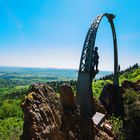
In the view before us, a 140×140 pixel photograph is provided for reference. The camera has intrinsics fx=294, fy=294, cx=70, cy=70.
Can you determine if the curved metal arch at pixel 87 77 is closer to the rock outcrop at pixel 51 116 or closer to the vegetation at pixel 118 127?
the vegetation at pixel 118 127

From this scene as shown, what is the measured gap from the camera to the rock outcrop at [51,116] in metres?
17.9

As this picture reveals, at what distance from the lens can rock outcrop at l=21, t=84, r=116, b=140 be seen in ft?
58.6

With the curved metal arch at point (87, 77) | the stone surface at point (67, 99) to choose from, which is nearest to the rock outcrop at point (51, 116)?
the stone surface at point (67, 99)

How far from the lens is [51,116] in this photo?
1959 cm

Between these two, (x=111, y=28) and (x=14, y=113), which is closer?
(x=111, y=28)

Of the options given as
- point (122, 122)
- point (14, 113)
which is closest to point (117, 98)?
point (122, 122)

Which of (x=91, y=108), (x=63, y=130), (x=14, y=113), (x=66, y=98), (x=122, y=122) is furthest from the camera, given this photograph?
(x=14, y=113)

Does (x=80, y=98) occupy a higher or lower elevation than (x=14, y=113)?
higher

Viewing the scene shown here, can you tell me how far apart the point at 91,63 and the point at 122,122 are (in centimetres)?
875

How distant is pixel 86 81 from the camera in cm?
3172

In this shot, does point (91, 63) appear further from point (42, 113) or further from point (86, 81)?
point (42, 113)

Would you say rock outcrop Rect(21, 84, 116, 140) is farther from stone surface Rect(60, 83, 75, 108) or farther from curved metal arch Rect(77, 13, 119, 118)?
curved metal arch Rect(77, 13, 119, 118)

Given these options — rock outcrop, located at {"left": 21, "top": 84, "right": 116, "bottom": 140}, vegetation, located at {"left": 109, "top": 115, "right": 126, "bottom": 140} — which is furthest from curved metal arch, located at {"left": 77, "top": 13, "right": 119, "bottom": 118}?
rock outcrop, located at {"left": 21, "top": 84, "right": 116, "bottom": 140}

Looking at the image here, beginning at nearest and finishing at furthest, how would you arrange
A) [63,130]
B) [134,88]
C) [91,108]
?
1. [63,130]
2. [91,108]
3. [134,88]
